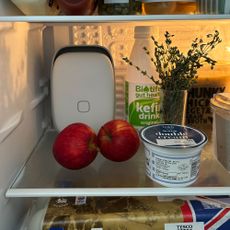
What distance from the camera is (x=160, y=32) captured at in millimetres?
1240

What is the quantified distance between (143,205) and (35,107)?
1.63ft

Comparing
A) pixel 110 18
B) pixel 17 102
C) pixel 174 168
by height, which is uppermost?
pixel 110 18

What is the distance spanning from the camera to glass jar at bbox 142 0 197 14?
0.76 meters

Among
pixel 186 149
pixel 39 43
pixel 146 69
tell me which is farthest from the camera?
pixel 39 43

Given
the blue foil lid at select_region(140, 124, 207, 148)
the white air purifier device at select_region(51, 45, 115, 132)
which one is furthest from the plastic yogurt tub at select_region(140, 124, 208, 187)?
the white air purifier device at select_region(51, 45, 115, 132)

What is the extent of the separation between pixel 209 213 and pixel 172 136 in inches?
8.1

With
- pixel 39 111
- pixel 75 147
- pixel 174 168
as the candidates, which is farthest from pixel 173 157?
pixel 39 111

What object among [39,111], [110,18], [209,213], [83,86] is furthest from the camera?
[39,111]

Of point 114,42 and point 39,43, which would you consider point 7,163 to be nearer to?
point 39,43

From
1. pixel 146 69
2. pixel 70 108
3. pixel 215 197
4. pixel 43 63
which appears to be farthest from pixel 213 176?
pixel 43 63

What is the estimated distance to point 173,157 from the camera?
760 millimetres

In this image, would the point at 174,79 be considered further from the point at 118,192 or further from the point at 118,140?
the point at 118,192

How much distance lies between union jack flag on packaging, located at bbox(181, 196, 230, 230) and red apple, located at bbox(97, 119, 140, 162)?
202 millimetres

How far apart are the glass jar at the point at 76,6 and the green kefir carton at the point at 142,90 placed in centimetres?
27
